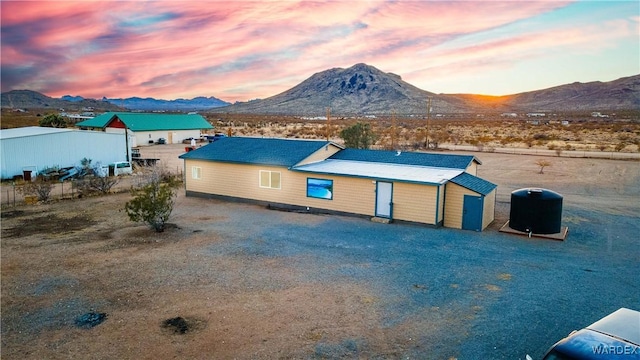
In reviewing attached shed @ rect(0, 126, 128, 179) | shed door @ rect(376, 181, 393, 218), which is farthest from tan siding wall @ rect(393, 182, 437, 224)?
attached shed @ rect(0, 126, 128, 179)

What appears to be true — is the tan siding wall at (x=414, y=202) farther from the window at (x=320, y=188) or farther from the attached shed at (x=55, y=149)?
the attached shed at (x=55, y=149)

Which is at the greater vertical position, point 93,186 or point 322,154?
point 322,154

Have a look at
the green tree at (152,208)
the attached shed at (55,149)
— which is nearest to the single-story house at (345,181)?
the green tree at (152,208)

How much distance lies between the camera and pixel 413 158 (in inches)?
980

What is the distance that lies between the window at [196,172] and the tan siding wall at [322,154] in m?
6.49

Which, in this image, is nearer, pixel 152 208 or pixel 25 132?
pixel 152 208

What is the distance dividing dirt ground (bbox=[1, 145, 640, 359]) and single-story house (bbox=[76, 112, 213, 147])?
120 feet

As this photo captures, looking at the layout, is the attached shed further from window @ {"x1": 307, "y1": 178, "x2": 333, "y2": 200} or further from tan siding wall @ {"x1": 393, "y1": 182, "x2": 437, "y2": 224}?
tan siding wall @ {"x1": 393, "y1": 182, "x2": 437, "y2": 224}

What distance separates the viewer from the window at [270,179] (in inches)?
939

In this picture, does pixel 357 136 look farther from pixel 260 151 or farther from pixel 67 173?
pixel 67 173

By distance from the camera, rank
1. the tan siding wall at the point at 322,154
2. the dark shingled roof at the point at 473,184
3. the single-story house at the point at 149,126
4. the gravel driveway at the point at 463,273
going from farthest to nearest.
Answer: the single-story house at the point at 149,126, the tan siding wall at the point at 322,154, the dark shingled roof at the point at 473,184, the gravel driveway at the point at 463,273

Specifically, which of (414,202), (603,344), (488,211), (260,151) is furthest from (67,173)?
(603,344)

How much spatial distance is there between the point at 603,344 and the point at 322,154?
20.2 metres

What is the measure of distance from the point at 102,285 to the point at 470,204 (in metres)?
14.0
